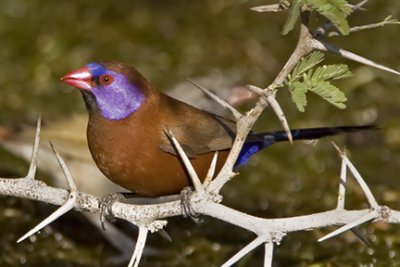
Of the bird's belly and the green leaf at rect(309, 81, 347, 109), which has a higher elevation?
the green leaf at rect(309, 81, 347, 109)

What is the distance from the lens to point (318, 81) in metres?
3.90

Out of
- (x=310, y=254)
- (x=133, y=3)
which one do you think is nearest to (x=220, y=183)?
(x=310, y=254)

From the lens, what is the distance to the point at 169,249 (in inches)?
227

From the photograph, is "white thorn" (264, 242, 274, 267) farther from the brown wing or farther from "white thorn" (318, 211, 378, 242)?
the brown wing

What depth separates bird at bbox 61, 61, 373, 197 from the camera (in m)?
4.92

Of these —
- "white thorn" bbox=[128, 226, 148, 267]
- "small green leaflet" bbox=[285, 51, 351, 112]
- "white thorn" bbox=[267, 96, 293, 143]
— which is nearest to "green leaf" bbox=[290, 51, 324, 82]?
"small green leaflet" bbox=[285, 51, 351, 112]

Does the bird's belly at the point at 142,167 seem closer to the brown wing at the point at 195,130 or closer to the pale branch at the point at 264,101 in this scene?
the brown wing at the point at 195,130

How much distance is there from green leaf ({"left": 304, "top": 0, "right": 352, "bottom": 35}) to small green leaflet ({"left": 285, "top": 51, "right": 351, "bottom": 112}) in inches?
7.4

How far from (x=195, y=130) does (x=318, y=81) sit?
146 cm

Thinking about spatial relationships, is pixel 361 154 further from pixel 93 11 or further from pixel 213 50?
pixel 93 11

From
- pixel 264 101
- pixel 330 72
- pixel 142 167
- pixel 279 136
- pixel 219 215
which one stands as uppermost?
pixel 330 72

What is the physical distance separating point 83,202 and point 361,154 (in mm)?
2965

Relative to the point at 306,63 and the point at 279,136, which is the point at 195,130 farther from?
the point at 306,63

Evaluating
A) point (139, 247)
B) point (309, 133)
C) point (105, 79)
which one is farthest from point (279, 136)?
point (139, 247)
